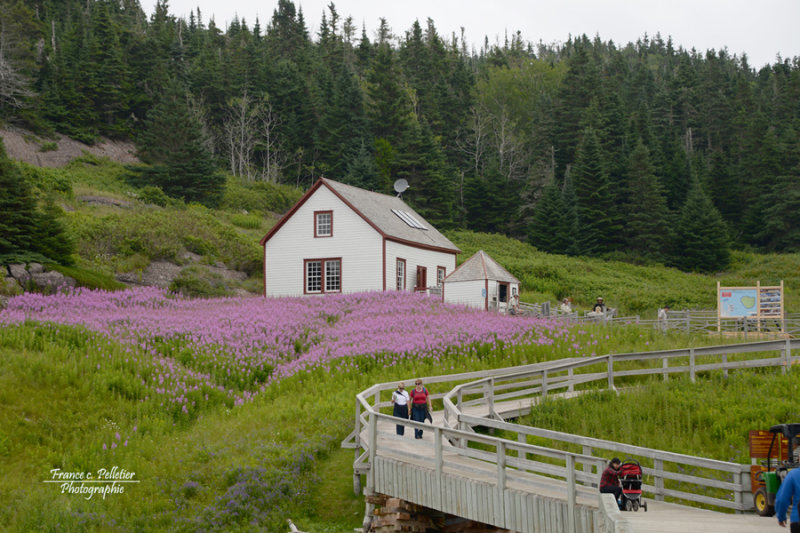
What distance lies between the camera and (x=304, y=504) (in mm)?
16375

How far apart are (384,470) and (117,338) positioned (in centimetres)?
1474

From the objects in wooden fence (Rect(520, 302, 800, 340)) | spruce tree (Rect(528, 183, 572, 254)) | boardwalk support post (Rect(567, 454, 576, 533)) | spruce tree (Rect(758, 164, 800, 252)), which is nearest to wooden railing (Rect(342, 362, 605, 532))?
boardwalk support post (Rect(567, 454, 576, 533))

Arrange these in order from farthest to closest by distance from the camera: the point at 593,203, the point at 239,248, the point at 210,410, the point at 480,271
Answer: the point at 593,203
the point at 239,248
the point at 480,271
the point at 210,410

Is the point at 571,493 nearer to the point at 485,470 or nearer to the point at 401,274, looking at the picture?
the point at 485,470

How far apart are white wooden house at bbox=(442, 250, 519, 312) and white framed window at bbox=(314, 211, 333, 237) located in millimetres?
7096

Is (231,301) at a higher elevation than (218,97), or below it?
below

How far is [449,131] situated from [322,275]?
5612 centimetres

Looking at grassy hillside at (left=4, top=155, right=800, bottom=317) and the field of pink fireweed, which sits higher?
grassy hillside at (left=4, top=155, right=800, bottom=317)

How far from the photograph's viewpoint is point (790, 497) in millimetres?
9133

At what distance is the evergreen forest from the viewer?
72500 millimetres

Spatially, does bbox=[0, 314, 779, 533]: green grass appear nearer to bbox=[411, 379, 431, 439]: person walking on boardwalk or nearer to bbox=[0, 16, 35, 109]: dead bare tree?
bbox=[411, 379, 431, 439]: person walking on boardwalk

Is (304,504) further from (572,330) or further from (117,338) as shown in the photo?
(572,330)

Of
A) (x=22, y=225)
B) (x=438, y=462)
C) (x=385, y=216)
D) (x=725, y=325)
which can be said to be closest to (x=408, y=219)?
(x=385, y=216)

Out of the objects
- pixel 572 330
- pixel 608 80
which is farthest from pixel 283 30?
pixel 572 330
